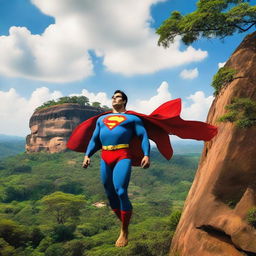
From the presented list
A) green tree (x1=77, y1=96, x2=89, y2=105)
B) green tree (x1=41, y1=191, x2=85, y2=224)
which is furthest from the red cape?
green tree (x1=77, y1=96, x2=89, y2=105)

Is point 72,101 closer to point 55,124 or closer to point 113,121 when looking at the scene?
point 55,124

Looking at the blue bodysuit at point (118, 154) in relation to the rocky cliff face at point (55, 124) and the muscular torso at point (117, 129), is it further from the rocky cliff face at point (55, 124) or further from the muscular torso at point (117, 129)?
the rocky cliff face at point (55, 124)

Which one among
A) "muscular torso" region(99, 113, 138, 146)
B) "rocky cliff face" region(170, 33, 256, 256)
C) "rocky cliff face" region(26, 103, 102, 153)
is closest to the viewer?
"muscular torso" region(99, 113, 138, 146)

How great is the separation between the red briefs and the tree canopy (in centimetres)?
738

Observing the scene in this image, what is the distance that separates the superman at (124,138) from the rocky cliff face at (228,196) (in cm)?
197

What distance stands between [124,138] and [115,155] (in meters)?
0.28

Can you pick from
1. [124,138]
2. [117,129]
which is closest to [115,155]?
[124,138]

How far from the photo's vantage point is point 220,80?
7508mm

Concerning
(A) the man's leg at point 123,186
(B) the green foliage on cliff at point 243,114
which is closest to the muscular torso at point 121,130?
(A) the man's leg at point 123,186

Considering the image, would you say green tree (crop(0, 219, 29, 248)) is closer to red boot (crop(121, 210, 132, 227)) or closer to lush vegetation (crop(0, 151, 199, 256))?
lush vegetation (crop(0, 151, 199, 256))

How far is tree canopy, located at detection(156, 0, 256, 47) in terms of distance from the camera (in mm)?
9461

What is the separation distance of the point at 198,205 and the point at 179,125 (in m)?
2.82

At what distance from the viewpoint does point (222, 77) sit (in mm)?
7434

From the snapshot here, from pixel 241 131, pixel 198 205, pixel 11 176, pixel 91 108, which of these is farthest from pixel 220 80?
pixel 91 108
